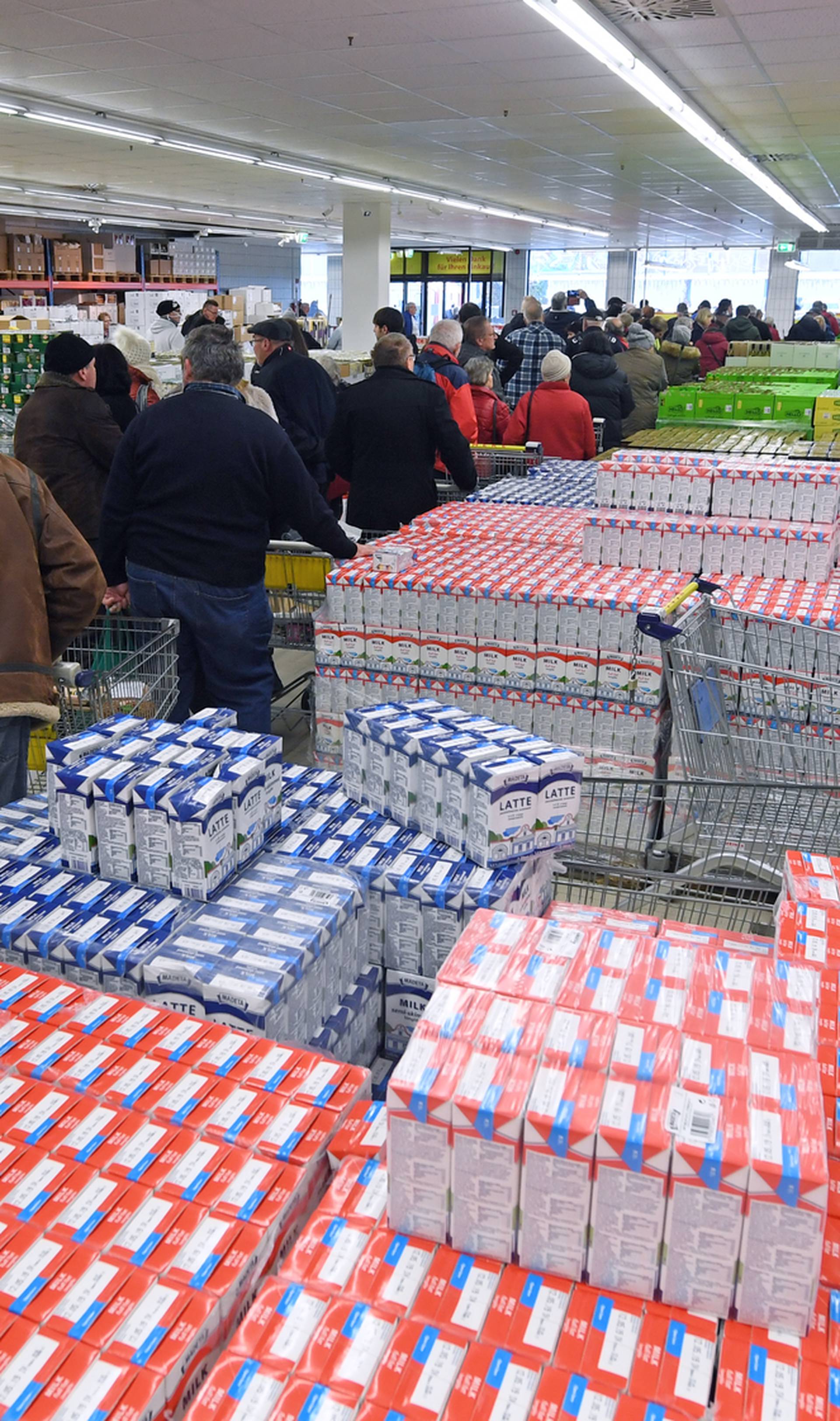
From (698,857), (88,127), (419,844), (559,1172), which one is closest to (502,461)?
(698,857)

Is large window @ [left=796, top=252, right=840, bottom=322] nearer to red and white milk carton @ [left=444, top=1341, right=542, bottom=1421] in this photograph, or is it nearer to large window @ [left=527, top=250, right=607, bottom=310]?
large window @ [left=527, top=250, right=607, bottom=310]

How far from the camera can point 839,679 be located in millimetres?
3910

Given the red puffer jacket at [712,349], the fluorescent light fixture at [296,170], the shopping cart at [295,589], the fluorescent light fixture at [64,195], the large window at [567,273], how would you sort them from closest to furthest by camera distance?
the shopping cart at [295,589]
the red puffer jacket at [712,349]
the fluorescent light fixture at [296,170]
the fluorescent light fixture at [64,195]
the large window at [567,273]

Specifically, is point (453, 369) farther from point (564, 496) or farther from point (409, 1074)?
point (409, 1074)

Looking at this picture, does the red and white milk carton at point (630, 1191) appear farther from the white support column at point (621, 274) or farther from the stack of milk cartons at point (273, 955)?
the white support column at point (621, 274)

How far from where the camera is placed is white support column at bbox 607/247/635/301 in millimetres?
33750

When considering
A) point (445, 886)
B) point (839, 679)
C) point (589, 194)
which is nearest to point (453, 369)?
point (839, 679)

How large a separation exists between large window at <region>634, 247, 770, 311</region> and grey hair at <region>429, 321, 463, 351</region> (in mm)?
27722

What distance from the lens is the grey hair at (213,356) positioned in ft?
13.9

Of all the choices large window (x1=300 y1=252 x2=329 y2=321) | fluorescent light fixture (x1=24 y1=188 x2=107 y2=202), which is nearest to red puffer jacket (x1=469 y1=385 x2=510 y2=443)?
fluorescent light fixture (x1=24 y1=188 x2=107 y2=202)

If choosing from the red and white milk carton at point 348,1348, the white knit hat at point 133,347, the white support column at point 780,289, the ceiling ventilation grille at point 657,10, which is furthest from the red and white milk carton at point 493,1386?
the white support column at point 780,289

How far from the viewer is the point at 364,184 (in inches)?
677

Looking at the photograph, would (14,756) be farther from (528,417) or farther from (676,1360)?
(528,417)

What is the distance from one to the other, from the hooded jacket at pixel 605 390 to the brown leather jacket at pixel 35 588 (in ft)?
20.8
